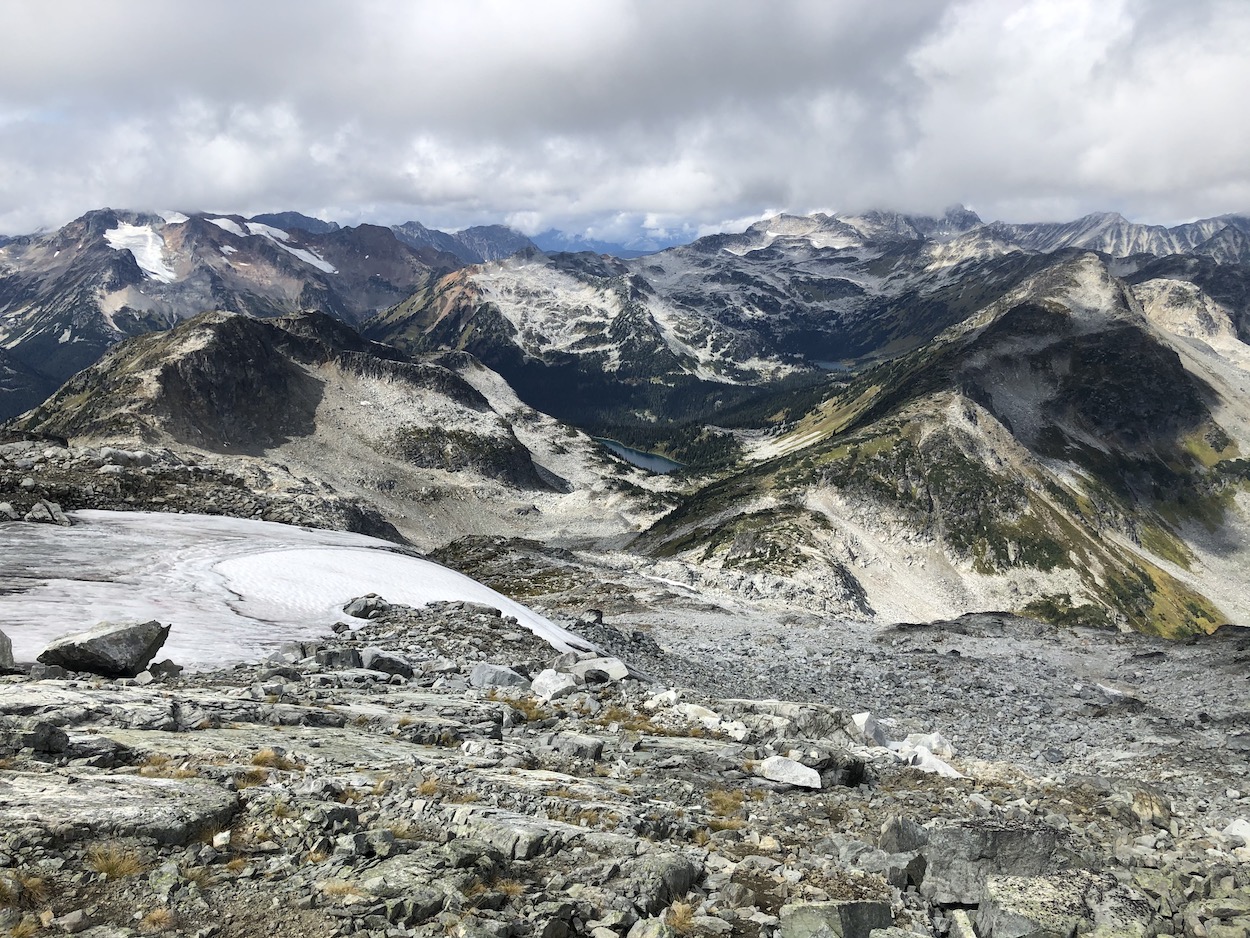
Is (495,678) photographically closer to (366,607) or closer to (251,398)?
(366,607)

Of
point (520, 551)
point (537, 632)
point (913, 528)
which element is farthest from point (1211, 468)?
point (537, 632)

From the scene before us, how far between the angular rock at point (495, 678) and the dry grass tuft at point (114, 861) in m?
13.4

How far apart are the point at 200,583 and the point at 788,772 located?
966 inches

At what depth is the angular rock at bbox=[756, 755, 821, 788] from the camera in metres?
16.5

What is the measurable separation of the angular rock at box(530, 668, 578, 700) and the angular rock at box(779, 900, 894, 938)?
13225 millimetres

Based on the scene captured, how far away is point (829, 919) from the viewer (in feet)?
30.8

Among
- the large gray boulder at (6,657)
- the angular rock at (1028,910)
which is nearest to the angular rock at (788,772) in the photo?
the angular rock at (1028,910)

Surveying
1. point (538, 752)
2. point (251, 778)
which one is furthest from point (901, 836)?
point (251, 778)

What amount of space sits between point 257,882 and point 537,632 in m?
21.9

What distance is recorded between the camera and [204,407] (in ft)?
476

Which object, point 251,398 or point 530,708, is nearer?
point 530,708

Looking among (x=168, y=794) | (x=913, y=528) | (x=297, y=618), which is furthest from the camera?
(x=913, y=528)

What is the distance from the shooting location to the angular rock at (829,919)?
30.5 ft

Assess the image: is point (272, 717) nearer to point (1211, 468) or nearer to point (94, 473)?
point (94, 473)
